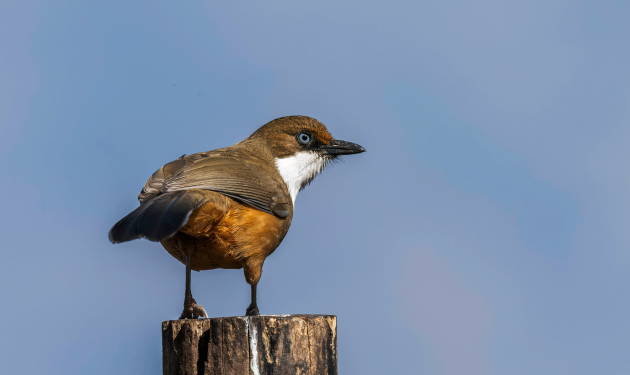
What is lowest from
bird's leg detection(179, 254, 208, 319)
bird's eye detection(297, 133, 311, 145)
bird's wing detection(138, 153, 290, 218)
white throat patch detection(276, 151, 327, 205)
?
bird's leg detection(179, 254, 208, 319)

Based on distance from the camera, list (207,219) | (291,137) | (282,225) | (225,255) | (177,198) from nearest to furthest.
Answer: (177,198), (207,219), (225,255), (282,225), (291,137)

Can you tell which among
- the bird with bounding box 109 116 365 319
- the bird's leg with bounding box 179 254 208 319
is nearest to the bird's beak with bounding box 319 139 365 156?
the bird with bounding box 109 116 365 319

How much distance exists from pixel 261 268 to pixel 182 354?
1233 mm

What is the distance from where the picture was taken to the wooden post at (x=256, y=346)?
11.9 ft

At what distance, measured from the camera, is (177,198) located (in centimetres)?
413

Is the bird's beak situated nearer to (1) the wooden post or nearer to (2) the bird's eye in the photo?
(2) the bird's eye

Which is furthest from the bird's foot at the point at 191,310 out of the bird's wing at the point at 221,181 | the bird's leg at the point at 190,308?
the bird's wing at the point at 221,181

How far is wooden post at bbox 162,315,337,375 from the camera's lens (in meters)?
3.63

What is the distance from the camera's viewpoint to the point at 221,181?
15.3 ft

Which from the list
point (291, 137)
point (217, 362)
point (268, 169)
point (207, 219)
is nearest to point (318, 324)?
point (217, 362)

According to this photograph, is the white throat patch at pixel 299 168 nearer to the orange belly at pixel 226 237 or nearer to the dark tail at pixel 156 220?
the orange belly at pixel 226 237

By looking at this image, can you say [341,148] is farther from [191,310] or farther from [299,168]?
[191,310]

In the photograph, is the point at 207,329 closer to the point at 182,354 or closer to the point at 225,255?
the point at 182,354

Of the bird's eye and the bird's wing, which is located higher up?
the bird's eye
